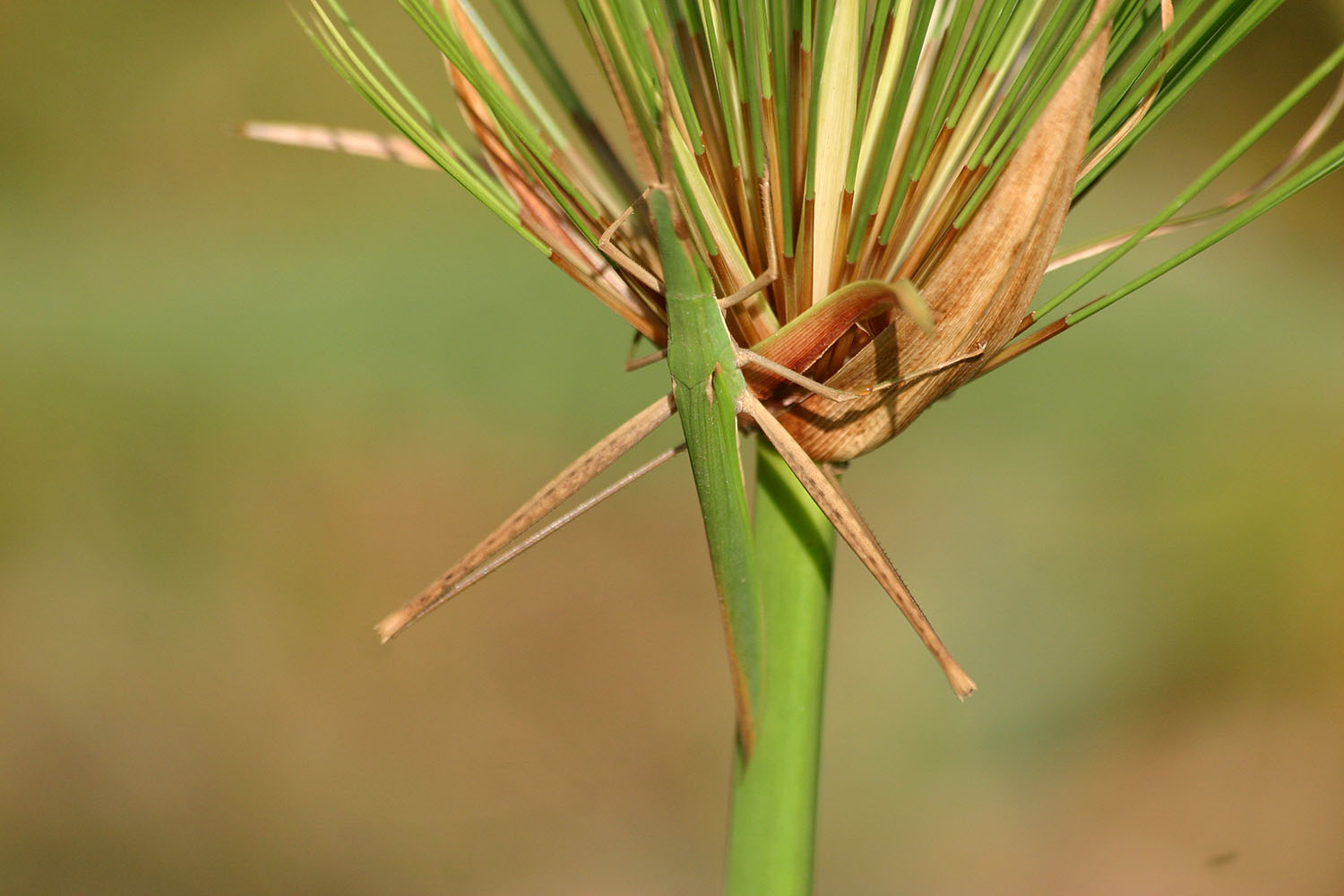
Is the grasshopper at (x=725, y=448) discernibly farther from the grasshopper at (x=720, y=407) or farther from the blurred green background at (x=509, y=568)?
the blurred green background at (x=509, y=568)

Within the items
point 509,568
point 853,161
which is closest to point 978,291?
point 853,161

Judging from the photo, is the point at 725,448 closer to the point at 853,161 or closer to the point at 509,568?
the point at 853,161

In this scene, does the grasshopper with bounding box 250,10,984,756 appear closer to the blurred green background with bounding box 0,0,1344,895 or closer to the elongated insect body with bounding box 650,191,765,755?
the elongated insect body with bounding box 650,191,765,755

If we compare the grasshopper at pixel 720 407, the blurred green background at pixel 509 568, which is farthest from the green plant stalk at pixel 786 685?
the blurred green background at pixel 509 568

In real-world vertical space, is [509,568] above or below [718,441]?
below

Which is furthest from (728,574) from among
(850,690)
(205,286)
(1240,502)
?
(205,286)

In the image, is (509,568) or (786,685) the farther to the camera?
(509,568)

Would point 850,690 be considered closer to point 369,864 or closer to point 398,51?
point 369,864

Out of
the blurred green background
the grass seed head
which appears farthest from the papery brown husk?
the blurred green background
